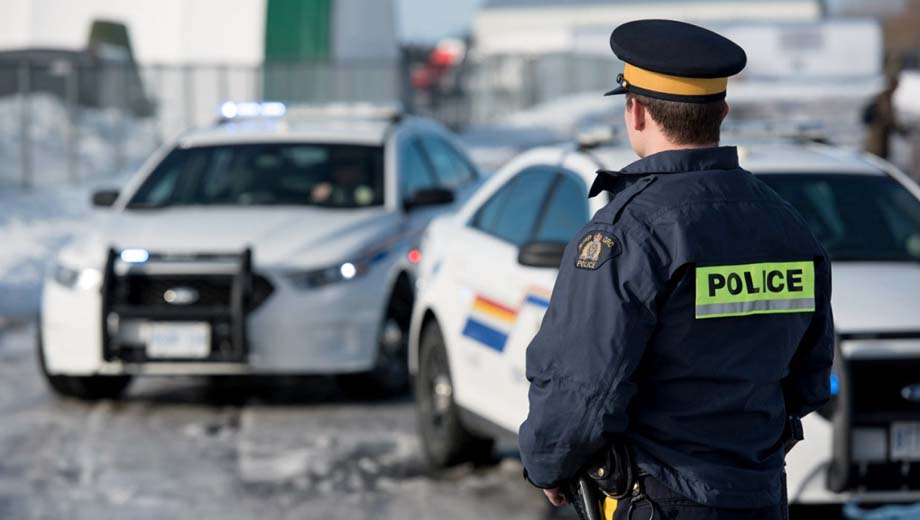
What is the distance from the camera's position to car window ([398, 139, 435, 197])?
10.0 metres

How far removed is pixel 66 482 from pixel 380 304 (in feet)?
7.45

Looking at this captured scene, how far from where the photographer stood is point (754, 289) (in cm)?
313

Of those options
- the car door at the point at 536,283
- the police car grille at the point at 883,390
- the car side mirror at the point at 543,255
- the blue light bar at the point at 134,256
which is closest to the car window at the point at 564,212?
the car door at the point at 536,283

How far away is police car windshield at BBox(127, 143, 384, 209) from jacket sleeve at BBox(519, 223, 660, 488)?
21.9 feet

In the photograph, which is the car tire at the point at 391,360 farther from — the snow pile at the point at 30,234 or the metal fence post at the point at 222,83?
the metal fence post at the point at 222,83

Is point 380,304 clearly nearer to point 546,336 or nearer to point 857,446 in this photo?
point 857,446

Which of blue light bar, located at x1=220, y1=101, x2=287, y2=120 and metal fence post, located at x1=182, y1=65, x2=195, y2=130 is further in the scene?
metal fence post, located at x1=182, y1=65, x2=195, y2=130

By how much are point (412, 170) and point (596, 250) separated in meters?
7.25

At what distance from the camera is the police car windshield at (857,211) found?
6836mm

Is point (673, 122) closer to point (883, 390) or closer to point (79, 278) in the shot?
point (883, 390)

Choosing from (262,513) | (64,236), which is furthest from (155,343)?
(64,236)

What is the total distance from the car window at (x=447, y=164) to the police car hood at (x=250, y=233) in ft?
4.18

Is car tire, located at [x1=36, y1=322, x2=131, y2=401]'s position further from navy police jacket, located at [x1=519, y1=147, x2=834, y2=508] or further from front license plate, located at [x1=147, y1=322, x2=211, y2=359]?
navy police jacket, located at [x1=519, y1=147, x2=834, y2=508]

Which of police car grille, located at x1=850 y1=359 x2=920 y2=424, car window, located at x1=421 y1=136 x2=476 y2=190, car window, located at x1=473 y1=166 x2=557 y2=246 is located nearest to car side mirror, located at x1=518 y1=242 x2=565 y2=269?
car window, located at x1=473 y1=166 x2=557 y2=246
